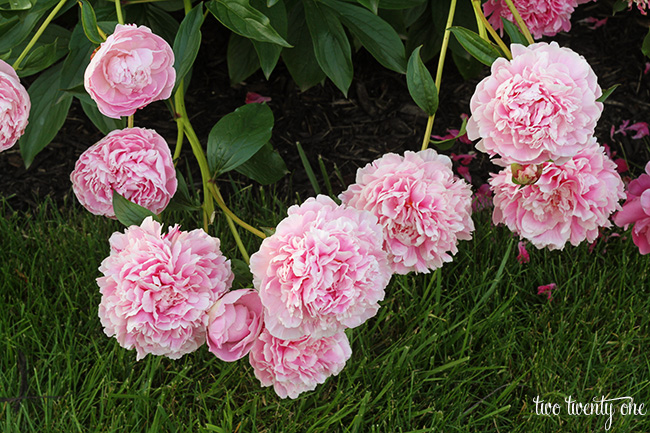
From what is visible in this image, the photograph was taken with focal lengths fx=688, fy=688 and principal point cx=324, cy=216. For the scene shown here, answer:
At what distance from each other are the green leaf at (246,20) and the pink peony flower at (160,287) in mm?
325

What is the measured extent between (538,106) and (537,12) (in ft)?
1.94

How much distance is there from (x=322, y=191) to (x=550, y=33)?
0.72 m

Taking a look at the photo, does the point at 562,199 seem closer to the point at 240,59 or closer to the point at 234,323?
the point at 234,323

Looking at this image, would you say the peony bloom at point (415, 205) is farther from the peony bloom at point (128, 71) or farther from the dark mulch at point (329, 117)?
the dark mulch at point (329, 117)

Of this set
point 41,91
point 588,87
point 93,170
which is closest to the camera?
point 588,87

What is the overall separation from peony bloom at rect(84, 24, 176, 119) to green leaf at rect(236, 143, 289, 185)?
365 millimetres

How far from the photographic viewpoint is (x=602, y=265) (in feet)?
5.29

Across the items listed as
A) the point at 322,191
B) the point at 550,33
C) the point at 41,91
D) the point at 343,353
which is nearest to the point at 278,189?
the point at 322,191

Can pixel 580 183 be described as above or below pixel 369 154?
above

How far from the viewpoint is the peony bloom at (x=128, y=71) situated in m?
0.88

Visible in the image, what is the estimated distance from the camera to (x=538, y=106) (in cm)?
84

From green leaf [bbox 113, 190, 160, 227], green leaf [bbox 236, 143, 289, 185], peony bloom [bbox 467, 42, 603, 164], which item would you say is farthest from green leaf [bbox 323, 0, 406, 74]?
green leaf [bbox 113, 190, 160, 227]

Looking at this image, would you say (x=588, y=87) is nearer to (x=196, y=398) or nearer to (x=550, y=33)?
(x=550, y=33)

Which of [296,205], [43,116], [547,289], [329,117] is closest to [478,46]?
[296,205]
